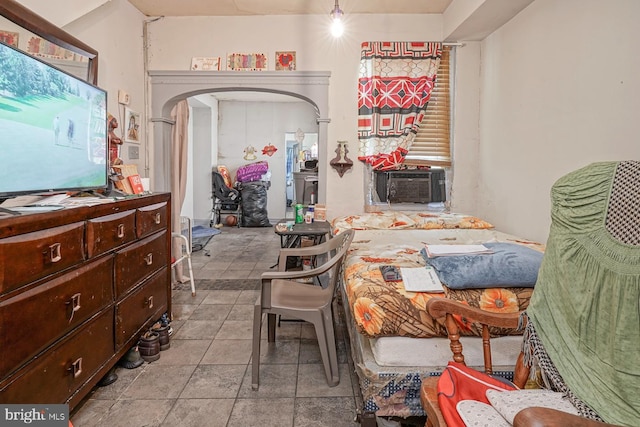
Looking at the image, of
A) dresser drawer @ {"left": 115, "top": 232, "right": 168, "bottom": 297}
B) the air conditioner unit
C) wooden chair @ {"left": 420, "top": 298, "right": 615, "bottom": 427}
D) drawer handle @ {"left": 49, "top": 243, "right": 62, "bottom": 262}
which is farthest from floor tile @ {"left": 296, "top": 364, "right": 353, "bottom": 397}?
the air conditioner unit

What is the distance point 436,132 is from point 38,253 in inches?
137

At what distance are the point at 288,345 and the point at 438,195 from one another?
2.21 meters

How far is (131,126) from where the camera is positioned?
11.6 feet

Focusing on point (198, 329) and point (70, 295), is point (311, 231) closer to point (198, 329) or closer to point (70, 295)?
point (198, 329)

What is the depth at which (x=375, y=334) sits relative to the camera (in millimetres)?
1775

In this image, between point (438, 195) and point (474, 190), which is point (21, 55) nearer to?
point (438, 195)

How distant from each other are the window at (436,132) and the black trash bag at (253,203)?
4829 mm

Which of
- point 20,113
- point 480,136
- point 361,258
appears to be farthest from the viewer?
point 480,136

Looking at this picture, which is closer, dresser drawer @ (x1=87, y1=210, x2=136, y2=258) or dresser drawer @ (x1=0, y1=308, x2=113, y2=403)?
dresser drawer @ (x1=0, y1=308, x2=113, y2=403)

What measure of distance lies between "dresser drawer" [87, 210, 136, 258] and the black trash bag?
589 centimetres

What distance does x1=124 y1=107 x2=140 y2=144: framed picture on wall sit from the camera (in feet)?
11.3

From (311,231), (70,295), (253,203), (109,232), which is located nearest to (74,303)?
(70,295)

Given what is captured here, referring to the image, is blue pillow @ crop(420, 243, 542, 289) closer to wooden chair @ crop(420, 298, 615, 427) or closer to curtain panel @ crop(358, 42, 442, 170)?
wooden chair @ crop(420, 298, 615, 427)

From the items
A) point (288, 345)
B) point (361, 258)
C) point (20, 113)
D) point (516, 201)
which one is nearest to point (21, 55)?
point (20, 113)
